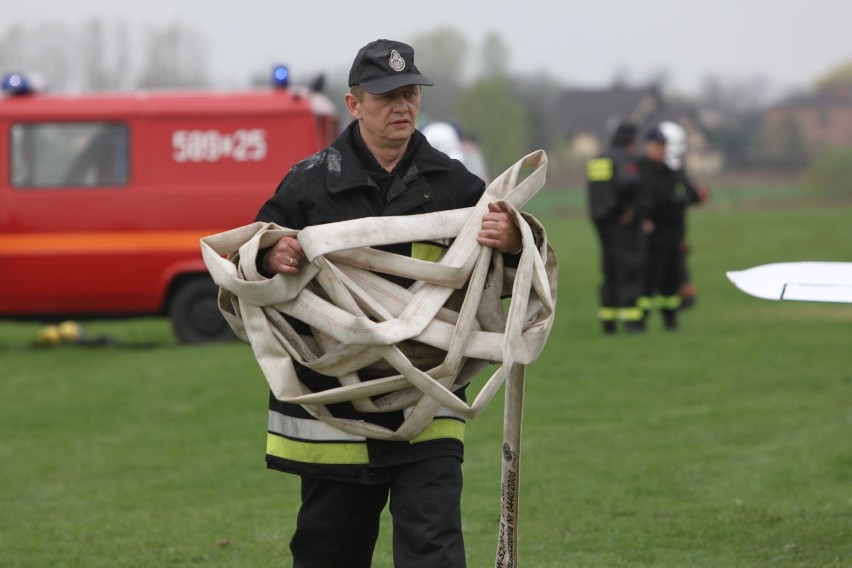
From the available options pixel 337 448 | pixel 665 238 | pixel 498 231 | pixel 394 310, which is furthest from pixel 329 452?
pixel 665 238

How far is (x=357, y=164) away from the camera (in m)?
4.62

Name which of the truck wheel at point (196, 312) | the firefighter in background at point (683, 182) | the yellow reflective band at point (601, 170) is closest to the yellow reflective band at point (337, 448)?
the truck wheel at point (196, 312)

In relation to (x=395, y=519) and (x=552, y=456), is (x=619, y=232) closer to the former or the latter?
(x=552, y=456)

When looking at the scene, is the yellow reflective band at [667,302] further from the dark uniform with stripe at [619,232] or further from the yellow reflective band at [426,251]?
the yellow reflective band at [426,251]

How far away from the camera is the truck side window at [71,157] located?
14789 mm

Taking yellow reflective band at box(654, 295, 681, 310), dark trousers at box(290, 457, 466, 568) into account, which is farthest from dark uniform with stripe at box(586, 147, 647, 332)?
dark trousers at box(290, 457, 466, 568)

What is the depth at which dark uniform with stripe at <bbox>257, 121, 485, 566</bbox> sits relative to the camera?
4.57 metres

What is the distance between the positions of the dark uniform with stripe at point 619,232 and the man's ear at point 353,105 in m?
10.3

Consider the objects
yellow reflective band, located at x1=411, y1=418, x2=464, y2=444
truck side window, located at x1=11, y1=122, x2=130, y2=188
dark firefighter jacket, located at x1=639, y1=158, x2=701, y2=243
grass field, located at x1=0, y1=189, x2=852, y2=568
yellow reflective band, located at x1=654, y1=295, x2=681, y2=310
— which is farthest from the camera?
yellow reflective band, located at x1=654, y1=295, x2=681, y2=310

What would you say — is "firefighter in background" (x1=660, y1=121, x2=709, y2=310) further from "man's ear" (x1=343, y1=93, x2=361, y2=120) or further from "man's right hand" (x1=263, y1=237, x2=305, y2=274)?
"man's right hand" (x1=263, y1=237, x2=305, y2=274)

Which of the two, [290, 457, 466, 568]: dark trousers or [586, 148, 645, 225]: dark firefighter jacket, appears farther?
[586, 148, 645, 225]: dark firefighter jacket

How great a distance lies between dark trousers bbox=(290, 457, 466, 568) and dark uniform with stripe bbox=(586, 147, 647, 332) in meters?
10.3

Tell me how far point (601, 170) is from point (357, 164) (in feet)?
35.1

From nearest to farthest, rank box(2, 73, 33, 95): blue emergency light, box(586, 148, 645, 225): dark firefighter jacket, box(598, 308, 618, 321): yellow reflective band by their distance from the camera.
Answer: box(586, 148, 645, 225): dark firefighter jacket → box(2, 73, 33, 95): blue emergency light → box(598, 308, 618, 321): yellow reflective band
